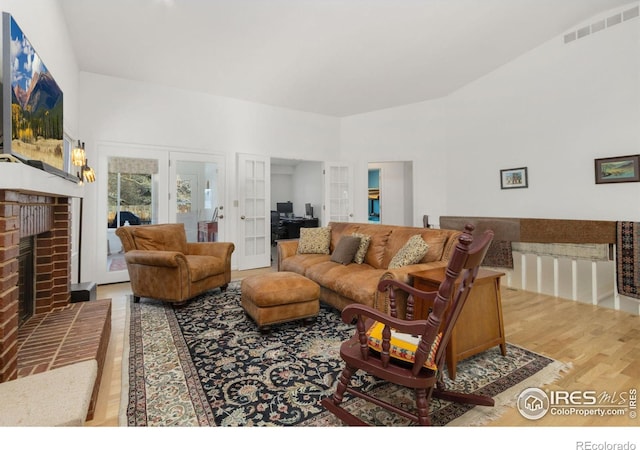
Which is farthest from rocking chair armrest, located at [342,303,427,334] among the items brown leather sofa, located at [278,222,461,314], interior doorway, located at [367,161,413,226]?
interior doorway, located at [367,161,413,226]

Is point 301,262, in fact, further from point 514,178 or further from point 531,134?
point 531,134

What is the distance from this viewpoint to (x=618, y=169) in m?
3.79

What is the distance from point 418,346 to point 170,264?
8.76ft

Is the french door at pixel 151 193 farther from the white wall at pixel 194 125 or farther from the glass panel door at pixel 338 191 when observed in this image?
the glass panel door at pixel 338 191

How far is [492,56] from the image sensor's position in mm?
4676

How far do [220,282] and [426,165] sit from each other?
429 cm

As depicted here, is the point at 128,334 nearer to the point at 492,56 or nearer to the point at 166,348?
the point at 166,348

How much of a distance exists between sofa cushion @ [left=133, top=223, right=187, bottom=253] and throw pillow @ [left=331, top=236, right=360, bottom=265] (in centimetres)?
200

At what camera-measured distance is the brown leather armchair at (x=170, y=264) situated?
10.5 feet

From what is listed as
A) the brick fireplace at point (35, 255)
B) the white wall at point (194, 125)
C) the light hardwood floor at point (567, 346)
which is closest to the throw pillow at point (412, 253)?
the light hardwood floor at point (567, 346)

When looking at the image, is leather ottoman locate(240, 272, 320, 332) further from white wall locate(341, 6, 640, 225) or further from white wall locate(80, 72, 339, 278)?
white wall locate(341, 6, 640, 225)

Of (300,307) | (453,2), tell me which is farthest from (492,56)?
(300,307)

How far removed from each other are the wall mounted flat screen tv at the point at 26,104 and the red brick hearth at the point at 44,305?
0.28m

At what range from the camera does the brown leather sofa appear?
2.53 m
